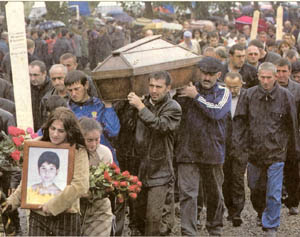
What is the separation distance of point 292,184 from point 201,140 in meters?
2.22

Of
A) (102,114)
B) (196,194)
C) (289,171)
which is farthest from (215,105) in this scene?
(289,171)

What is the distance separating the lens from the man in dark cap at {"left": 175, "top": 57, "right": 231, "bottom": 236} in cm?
795

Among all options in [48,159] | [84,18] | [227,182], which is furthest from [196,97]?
[84,18]

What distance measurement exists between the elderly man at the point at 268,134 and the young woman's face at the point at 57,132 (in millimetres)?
3227

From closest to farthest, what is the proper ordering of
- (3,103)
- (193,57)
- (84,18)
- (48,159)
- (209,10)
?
(48,159), (193,57), (3,103), (84,18), (209,10)

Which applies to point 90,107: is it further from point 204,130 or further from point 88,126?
point 88,126

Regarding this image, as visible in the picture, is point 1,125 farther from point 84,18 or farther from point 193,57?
point 84,18

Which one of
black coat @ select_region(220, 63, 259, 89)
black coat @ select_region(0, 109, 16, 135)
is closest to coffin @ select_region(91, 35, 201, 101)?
black coat @ select_region(0, 109, 16, 135)

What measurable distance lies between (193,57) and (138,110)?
3.64 ft

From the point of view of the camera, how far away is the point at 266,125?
8.41 meters

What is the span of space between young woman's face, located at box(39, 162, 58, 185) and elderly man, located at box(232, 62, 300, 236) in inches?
127

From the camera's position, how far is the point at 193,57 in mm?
8359

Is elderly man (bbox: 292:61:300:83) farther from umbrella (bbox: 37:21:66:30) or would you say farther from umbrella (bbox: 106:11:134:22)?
umbrella (bbox: 106:11:134:22)

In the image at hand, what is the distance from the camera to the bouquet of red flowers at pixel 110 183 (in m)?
6.40
